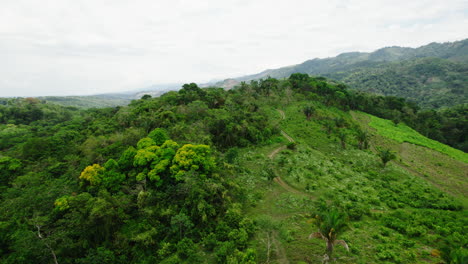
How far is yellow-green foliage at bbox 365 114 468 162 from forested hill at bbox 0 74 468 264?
442cm

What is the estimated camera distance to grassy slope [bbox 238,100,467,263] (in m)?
18.5

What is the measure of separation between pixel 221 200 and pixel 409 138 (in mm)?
65814

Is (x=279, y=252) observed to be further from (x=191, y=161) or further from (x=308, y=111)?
(x=308, y=111)

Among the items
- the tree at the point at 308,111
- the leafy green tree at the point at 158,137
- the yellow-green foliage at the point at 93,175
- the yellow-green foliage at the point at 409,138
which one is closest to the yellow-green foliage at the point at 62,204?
the yellow-green foliage at the point at 93,175

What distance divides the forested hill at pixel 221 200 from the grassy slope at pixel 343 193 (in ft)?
0.56

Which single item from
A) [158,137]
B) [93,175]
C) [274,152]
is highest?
[158,137]

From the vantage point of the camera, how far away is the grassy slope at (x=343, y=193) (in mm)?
18500

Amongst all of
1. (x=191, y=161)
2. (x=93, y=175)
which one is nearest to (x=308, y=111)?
(x=191, y=161)

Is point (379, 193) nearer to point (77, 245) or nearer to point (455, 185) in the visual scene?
point (455, 185)

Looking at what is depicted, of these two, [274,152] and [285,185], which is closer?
[285,185]

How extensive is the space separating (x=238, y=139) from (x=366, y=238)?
29.6 m

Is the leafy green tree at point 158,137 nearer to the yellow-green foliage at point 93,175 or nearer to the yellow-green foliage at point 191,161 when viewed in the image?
the yellow-green foliage at point 191,161

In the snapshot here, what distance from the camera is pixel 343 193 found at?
29641 mm

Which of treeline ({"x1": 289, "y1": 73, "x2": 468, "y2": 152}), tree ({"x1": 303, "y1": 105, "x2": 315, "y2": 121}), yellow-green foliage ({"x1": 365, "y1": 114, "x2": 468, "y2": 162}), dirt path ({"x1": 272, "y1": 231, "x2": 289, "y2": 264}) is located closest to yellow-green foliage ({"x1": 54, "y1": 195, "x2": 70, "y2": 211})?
dirt path ({"x1": 272, "y1": 231, "x2": 289, "y2": 264})
